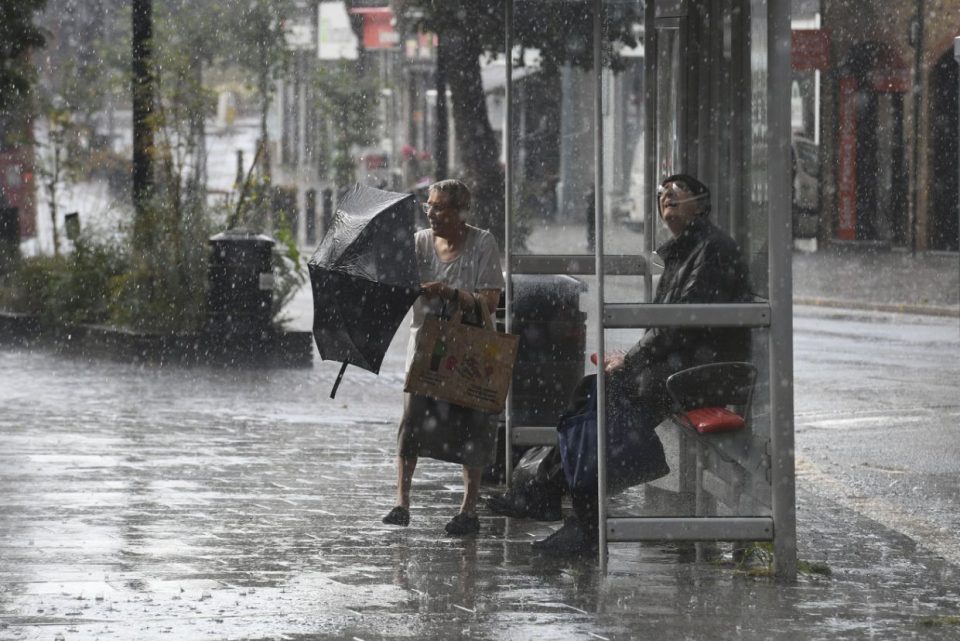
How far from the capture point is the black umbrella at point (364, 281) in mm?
A: 7719

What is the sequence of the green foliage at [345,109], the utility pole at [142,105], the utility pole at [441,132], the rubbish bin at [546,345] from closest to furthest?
the rubbish bin at [546,345] < the utility pole at [142,105] < the utility pole at [441,132] < the green foliage at [345,109]

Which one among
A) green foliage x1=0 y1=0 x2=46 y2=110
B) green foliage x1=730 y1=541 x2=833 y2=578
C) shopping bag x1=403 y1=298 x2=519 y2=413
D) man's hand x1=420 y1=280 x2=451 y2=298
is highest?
green foliage x1=0 y1=0 x2=46 y2=110

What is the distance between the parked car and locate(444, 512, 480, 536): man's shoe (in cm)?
2988

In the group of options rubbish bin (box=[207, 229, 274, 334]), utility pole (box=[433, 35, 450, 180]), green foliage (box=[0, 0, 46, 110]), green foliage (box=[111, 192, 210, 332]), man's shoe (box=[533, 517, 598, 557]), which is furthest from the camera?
utility pole (box=[433, 35, 450, 180])

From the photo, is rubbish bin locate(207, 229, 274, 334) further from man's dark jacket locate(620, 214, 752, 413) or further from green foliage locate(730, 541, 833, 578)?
man's dark jacket locate(620, 214, 752, 413)

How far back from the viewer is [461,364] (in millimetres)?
7875

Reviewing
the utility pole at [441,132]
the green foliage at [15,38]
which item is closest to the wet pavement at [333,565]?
the green foliage at [15,38]

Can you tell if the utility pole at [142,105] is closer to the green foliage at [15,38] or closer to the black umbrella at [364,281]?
the green foliage at [15,38]

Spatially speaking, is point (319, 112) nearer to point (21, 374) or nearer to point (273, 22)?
point (273, 22)

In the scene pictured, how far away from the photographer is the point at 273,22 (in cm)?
4238

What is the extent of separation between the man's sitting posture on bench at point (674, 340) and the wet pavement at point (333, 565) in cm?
33

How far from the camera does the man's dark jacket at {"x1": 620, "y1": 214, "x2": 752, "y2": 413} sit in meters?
6.98

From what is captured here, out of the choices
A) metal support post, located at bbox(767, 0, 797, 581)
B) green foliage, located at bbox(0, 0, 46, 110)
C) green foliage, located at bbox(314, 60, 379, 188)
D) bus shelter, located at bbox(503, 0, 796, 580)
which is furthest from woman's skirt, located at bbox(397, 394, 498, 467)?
green foliage, located at bbox(314, 60, 379, 188)

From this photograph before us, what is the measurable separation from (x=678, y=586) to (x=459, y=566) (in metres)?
0.93
